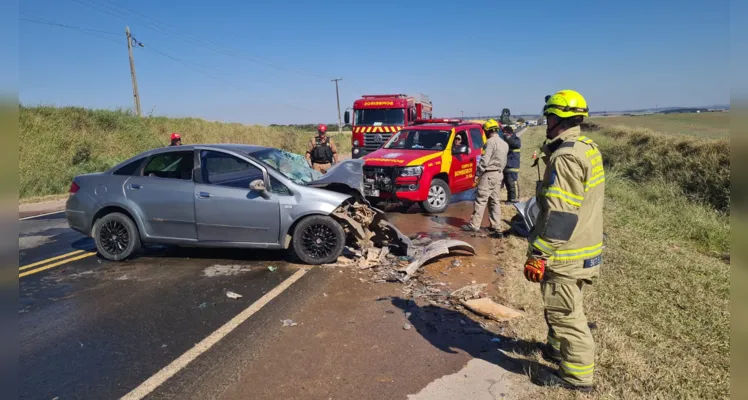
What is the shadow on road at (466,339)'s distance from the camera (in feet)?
12.2

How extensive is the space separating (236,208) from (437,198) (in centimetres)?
503

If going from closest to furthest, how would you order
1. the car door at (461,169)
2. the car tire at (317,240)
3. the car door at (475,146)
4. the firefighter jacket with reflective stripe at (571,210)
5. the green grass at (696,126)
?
the green grass at (696,126), the firefighter jacket with reflective stripe at (571,210), the car tire at (317,240), the car door at (461,169), the car door at (475,146)

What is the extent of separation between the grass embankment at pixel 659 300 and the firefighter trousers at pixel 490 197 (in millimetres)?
691

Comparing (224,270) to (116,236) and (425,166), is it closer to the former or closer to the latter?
(116,236)

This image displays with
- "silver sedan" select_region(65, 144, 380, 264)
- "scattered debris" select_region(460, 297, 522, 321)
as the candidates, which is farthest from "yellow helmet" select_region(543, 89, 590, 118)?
"silver sedan" select_region(65, 144, 380, 264)

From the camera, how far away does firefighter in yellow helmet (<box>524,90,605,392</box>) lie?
305 cm

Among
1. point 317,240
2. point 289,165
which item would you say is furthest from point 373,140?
point 317,240

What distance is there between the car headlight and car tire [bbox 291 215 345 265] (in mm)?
3509

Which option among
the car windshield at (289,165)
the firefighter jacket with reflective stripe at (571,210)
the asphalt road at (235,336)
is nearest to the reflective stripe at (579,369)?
the asphalt road at (235,336)

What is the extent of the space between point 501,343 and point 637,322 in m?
1.39

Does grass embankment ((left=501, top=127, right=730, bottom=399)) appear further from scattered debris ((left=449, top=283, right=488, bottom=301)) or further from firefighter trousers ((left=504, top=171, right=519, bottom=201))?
firefighter trousers ((left=504, top=171, right=519, bottom=201))

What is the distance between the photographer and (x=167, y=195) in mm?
6262

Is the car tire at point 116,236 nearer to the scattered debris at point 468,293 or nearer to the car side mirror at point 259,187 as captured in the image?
the car side mirror at point 259,187

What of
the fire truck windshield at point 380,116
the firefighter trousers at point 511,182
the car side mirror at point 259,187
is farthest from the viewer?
the fire truck windshield at point 380,116
